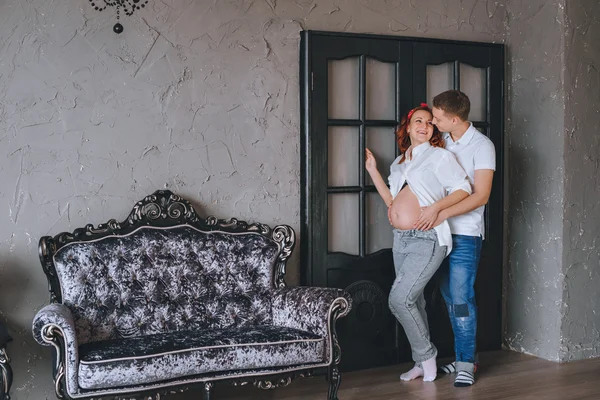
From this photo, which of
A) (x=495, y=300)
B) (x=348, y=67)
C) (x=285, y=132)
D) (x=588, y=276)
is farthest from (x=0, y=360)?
(x=588, y=276)

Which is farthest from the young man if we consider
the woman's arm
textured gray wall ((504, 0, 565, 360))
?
textured gray wall ((504, 0, 565, 360))

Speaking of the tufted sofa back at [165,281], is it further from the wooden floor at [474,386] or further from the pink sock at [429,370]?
the pink sock at [429,370]

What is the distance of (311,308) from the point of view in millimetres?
3863

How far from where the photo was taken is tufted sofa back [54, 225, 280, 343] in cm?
373

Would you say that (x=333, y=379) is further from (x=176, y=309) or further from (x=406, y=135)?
(x=406, y=135)

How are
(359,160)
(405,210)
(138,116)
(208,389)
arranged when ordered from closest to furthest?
(208,389), (138,116), (405,210), (359,160)

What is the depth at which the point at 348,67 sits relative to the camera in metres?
4.64

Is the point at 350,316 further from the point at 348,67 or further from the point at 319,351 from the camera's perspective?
the point at 348,67

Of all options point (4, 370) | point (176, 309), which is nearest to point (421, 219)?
point (176, 309)

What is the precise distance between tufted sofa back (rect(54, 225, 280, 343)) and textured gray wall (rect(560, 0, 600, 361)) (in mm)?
1957

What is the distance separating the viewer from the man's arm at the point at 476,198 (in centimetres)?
423

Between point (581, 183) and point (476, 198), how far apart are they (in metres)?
1.02

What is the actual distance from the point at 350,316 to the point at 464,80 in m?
1.71

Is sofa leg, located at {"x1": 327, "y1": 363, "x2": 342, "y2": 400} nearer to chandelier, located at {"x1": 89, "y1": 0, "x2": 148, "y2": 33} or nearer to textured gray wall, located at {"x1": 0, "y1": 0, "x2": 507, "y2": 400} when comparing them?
textured gray wall, located at {"x1": 0, "y1": 0, "x2": 507, "y2": 400}
